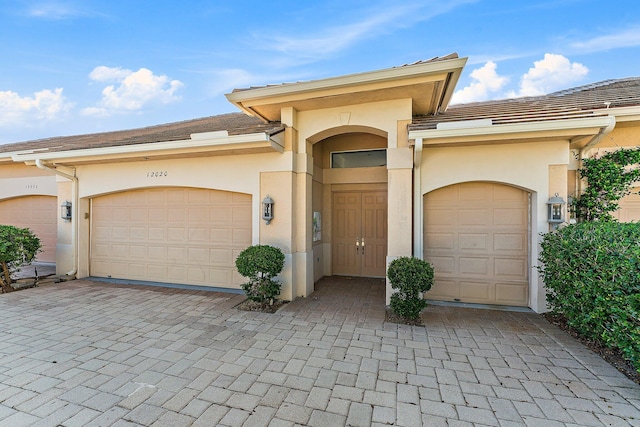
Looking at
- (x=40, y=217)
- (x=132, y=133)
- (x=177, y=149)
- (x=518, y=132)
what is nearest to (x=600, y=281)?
(x=518, y=132)

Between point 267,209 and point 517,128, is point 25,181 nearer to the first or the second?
point 267,209

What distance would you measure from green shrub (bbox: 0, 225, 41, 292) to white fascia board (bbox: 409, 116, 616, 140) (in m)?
8.93

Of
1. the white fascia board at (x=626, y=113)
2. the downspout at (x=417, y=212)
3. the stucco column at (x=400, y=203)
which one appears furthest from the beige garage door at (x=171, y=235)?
the white fascia board at (x=626, y=113)

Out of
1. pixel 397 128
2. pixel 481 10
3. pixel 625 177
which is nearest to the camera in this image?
pixel 625 177

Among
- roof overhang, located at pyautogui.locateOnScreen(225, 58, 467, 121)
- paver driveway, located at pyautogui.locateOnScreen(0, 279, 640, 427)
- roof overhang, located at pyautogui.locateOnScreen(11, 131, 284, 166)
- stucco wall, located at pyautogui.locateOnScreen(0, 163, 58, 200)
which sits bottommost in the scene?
paver driveway, located at pyautogui.locateOnScreen(0, 279, 640, 427)

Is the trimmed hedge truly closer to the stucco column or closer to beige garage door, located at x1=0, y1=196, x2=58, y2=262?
the stucco column

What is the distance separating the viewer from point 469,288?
A: 529 centimetres

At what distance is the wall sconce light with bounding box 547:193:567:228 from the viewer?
15.2 feet

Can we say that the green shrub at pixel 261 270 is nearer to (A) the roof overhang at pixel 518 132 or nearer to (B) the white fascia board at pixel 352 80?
(B) the white fascia board at pixel 352 80

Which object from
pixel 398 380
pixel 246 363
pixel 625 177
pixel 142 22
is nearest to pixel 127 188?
pixel 142 22

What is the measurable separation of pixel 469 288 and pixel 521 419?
3.29m

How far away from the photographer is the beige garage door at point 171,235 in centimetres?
625

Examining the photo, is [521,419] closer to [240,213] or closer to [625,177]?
[625,177]

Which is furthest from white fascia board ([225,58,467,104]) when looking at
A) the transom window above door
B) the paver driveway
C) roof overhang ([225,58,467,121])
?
the paver driveway
